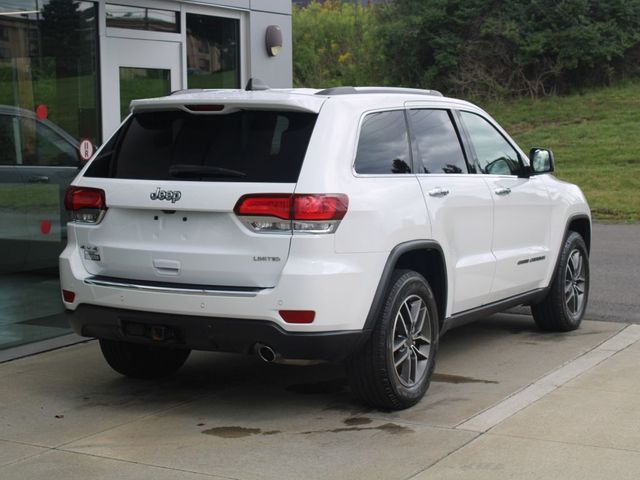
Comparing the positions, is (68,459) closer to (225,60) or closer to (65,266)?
(65,266)

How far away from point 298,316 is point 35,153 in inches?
153

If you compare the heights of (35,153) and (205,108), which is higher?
(205,108)

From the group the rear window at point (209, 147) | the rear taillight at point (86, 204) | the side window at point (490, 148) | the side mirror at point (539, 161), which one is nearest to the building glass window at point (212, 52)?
the side window at point (490, 148)

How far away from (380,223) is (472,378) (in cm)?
164

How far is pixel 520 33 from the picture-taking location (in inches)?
1136

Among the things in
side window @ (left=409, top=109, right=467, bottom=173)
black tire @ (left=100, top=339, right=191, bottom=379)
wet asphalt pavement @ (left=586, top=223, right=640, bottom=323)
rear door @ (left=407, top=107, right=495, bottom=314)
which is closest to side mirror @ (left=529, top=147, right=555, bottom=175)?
rear door @ (left=407, top=107, right=495, bottom=314)

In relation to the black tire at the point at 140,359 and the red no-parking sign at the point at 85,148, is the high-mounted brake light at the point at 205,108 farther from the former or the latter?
the red no-parking sign at the point at 85,148

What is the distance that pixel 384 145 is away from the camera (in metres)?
6.08

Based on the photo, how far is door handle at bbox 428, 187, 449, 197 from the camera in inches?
246

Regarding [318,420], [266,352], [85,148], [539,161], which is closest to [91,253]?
[266,352]

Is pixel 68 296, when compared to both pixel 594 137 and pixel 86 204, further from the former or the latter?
pixel 594 137

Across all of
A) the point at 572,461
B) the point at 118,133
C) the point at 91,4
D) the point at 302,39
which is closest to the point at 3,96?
the point at 91,4

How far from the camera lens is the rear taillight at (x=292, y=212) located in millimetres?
5359

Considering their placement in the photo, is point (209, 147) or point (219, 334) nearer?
point (219, 334)
